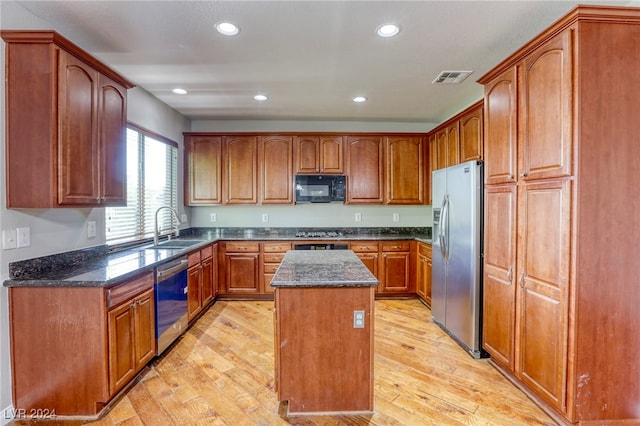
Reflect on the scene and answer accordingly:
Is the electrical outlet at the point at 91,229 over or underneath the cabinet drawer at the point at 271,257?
over

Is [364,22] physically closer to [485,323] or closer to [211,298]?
[485,323]

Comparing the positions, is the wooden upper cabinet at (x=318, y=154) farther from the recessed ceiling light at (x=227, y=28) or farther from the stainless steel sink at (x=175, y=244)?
the recessed ceiling light at (x=227, y=28)

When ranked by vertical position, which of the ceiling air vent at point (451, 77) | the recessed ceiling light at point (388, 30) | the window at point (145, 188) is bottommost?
the window at point (145, 188)

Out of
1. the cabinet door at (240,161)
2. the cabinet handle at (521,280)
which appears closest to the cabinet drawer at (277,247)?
the cabinet door at (240,161)

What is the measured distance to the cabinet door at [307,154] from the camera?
4598 mm

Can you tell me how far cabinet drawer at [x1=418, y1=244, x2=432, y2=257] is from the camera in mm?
3992

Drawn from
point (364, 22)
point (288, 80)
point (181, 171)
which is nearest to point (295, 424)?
point (364, 22)

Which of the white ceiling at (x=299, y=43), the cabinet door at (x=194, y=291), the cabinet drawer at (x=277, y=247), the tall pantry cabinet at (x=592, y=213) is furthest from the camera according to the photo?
the cabinet drawer at (x=277, y=247)

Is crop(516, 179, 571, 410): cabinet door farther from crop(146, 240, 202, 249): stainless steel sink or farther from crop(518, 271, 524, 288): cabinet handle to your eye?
crop(146, 240, 202, 249): stainless steel sink

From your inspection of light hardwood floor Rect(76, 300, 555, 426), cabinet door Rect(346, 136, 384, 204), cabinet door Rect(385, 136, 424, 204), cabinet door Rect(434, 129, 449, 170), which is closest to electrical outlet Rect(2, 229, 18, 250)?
light hardwood floor Rect(76, 300, 555, 426)

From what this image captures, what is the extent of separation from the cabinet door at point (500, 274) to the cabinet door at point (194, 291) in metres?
2.93

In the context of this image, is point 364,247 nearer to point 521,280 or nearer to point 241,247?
point 241,247

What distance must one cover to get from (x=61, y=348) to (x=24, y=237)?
0.76 meters

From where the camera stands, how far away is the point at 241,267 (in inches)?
171
